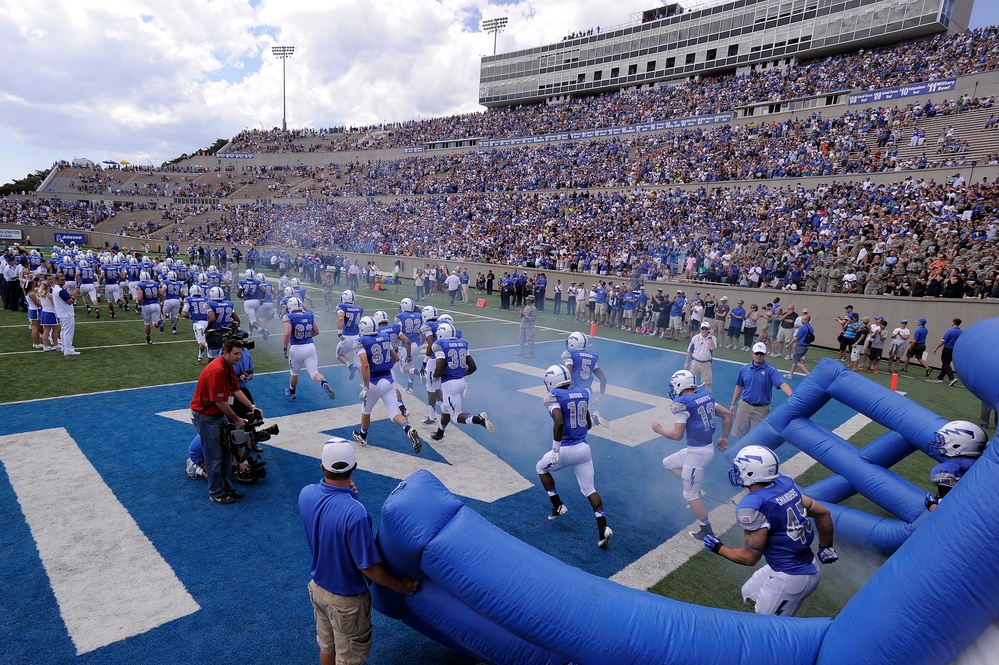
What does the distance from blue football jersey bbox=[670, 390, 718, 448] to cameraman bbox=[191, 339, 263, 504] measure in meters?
4.85

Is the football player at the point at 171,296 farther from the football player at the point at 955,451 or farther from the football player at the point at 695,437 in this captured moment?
the football player at the point at 955,451

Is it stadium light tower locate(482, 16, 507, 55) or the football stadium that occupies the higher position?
stadium light tower locate(482, 16, 507, 55)

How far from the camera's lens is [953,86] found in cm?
2722

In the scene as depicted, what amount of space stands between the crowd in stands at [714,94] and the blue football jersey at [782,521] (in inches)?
1370

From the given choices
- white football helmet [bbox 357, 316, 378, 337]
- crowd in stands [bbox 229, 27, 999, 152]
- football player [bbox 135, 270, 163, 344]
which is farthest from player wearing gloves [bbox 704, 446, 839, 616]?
crowd in stands [bbox 229, 27, 999, 152]

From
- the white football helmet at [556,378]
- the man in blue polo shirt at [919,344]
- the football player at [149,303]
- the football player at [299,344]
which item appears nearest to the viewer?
the white football helmet at [556,378]

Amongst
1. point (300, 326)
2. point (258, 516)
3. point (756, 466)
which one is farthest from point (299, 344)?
point (756, 466)

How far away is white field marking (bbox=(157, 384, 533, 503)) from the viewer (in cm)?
696

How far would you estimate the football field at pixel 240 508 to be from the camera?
4.26 meters

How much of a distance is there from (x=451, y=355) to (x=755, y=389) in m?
4.70

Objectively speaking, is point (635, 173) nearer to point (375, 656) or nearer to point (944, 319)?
point (944, 319)

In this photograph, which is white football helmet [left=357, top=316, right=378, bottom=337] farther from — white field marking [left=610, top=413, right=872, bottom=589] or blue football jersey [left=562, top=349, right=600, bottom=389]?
white field marking [left=610, top=413, right=872, bottom=589]

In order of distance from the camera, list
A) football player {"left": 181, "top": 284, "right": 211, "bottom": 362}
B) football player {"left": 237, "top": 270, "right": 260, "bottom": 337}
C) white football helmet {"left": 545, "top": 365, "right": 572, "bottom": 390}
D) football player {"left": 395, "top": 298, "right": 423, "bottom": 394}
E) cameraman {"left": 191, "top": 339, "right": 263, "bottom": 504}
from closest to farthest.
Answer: cameraman {"left": 191, "top": 339, "right": 263, "bottom": 504} < white football helmet {"left": 545, "top": 365, "right": 572, "bottom": 390} < football player {"left": 395, "top": 298, "right": 423, "bottom": 394} < football player {"left": 181, "top": 284, "right": 211, "bottom": 362} < football player {"left": 237, "top": 270, "right": 260, "bottom": 337}

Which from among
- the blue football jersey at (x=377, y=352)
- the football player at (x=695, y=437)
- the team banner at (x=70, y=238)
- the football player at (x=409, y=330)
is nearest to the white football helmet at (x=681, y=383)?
the football player at (x=695, y=437)
